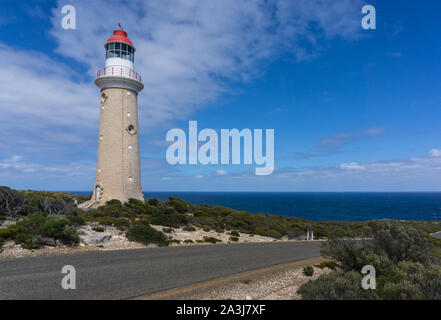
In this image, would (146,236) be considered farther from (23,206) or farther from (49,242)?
(23,206)

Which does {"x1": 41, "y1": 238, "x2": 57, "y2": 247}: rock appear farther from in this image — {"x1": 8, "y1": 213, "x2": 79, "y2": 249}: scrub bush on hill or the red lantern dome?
the red lantern dome

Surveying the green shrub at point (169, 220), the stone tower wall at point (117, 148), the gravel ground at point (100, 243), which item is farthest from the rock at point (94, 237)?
the stone tower wall at point (117, 148)

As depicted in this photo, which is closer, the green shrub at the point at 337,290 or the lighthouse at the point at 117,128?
the green shrub at the point at 337,290

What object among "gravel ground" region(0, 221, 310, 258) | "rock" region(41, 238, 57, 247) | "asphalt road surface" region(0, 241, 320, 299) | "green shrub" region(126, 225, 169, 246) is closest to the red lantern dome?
"gravel ground" region(0, 221, 310, 258)

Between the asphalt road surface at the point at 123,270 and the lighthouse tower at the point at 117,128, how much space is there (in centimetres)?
1359

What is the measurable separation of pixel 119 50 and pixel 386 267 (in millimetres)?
26279

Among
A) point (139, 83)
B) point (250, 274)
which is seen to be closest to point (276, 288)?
point (250, 274)

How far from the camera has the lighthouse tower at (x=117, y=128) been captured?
23.8 m

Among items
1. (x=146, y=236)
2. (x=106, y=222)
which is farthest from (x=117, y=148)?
(x=146, y=236)

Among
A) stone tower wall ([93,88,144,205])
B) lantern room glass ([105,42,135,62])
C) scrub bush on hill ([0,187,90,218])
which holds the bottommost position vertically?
scrub bush on hill ([0,187,90,218])

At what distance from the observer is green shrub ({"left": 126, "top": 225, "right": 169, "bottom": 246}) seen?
44.8 ft

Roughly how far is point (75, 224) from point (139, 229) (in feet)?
11.9

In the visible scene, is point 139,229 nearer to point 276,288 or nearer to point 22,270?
point 22,270

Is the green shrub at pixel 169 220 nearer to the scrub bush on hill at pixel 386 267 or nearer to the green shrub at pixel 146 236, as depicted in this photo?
the green shrub at pixel 146 236
